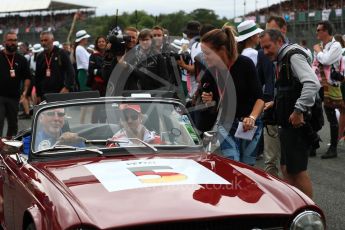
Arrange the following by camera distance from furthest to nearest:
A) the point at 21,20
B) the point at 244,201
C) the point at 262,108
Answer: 1. the point at 21,20
2. the point at 262,108
3. the point at 244,201

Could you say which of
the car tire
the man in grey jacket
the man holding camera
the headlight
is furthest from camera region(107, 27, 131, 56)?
the headlight

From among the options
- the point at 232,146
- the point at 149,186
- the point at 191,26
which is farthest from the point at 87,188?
the point at 191,26

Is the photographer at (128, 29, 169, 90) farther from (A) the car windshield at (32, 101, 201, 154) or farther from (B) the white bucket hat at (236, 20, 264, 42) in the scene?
(A) the car windshield at (32, 101, 201, 154)

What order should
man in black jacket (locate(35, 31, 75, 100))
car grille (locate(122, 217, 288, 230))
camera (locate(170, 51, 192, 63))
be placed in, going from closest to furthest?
car grille (locate(122, 217, 288, 230)), camera (locate(170, 51, 192, 63)), man in black jacket (locate(35, 31, 75, 100))

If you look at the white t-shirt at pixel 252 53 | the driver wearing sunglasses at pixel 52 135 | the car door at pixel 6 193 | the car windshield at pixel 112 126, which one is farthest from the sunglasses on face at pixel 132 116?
the white t-shirt at pixel 252 53

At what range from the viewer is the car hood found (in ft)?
11.3

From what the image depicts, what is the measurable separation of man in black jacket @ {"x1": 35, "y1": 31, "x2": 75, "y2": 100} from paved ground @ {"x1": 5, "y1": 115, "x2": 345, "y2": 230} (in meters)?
3.68

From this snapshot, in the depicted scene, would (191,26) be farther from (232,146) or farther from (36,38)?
(36,38)

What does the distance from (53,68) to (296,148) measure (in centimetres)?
616

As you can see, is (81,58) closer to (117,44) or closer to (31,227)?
(117,44)

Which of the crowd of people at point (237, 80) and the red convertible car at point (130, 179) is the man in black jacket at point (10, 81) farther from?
the red convertible car at point (130, 179)

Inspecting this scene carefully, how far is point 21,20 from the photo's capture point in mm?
63875

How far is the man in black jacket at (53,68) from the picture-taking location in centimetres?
1049

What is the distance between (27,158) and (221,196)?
1761 mm
